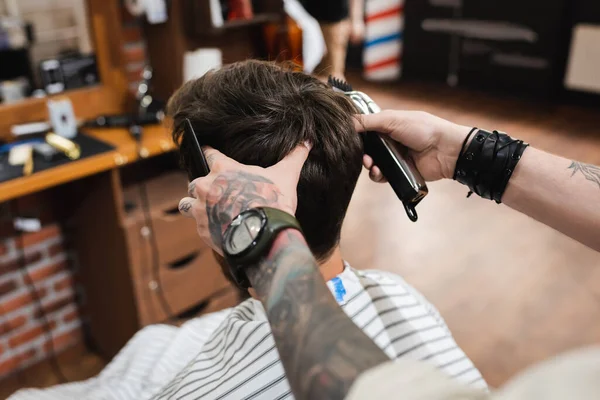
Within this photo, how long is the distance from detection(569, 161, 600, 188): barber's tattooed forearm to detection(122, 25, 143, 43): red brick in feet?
5.58

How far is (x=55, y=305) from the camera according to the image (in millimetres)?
2174

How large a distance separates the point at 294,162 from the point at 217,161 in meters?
0.12

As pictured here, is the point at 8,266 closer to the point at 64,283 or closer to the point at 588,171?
the point at 64,283

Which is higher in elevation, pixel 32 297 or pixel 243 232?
pixel 243 232

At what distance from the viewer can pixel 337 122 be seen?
957 mm

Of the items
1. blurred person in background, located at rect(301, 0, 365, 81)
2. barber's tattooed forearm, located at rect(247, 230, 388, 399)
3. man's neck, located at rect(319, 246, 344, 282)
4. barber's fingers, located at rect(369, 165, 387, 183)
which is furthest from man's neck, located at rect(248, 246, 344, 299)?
blurred person in background, located at rect(301, 0, 365, 81)

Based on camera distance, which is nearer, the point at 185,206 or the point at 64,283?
the point at 185,206

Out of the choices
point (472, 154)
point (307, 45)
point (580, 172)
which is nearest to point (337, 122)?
point (472, 154)

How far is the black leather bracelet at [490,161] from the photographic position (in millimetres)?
1038

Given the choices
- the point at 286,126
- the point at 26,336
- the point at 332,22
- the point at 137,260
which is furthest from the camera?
the point at 332,22

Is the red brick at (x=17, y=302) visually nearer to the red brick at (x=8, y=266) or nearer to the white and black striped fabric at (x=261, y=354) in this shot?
the red brick at (x=8, y=266)

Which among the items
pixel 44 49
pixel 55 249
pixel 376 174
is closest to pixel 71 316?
pixel 55 249

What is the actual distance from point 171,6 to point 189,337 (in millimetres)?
1248

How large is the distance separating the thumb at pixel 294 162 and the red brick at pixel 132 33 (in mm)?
1505
